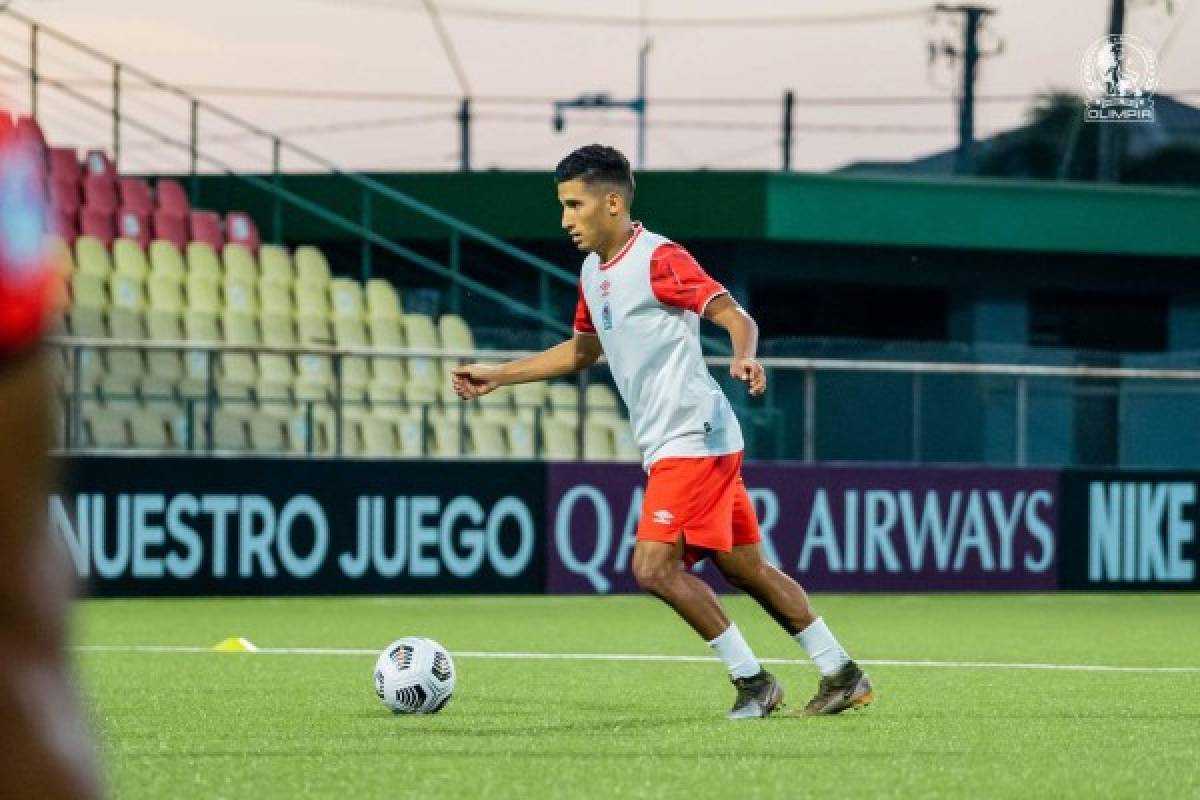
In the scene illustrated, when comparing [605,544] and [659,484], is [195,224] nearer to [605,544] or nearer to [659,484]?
Answer: [605,544]

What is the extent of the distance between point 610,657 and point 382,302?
1275cm

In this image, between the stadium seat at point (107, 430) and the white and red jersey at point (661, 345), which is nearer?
the white and red jersey at point (661, 345)

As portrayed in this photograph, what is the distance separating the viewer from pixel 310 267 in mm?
24453

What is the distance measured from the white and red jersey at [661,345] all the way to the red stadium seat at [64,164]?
1629 centimetres

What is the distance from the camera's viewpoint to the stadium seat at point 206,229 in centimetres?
2427

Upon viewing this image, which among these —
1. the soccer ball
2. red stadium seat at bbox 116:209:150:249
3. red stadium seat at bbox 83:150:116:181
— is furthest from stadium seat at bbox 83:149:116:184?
the soccer ball

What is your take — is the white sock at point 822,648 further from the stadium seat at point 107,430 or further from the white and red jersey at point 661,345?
the stadium seat at point 107,430

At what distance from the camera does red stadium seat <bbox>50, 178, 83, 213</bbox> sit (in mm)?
23188

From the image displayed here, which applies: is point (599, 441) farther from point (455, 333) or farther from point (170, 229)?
point (170, 229)

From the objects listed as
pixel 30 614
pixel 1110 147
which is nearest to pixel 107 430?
pixel 30 614

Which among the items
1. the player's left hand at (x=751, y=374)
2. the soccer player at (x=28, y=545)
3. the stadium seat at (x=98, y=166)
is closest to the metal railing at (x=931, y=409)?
the stadium seat at (x=98, y=166)

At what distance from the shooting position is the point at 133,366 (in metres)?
16.6

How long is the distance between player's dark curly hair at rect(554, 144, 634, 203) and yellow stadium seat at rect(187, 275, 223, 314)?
14498mm

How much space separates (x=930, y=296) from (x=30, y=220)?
33072mm
